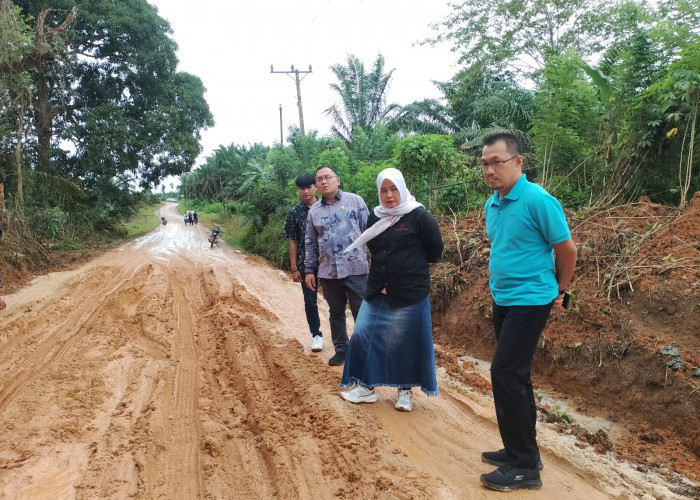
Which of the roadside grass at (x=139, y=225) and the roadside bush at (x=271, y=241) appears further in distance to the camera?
Answer: the roadside grass at (x=139, y=225)

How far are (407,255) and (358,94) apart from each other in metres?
21.3

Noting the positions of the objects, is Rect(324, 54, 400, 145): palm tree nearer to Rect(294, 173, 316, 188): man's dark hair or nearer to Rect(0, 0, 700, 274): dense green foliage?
Rect(0, 0, 700, 274): dense green foliage

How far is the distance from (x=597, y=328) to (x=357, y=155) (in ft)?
34.5

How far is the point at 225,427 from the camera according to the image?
3.80 m

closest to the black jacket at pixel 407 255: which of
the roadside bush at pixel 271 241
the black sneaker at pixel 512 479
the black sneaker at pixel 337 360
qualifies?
the black sneaker at pixel 512 479

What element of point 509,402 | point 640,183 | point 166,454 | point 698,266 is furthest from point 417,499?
point 640,183

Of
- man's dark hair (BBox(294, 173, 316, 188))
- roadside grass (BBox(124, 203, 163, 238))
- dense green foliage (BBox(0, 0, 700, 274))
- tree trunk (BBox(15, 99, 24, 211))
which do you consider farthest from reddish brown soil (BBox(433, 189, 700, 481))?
roadside grass (BBox(124, 203, 163, 238))

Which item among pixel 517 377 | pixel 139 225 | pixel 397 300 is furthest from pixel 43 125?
pixel 517 377

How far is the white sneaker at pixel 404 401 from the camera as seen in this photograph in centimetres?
387

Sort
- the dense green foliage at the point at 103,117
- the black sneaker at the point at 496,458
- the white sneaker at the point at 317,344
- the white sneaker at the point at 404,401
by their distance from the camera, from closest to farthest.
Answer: the black sneaker at the point at 496,458, the white sneaker at the point at 404,401, the white sneaker at the point at 317,344, the dense green foliage at the point at 103,117

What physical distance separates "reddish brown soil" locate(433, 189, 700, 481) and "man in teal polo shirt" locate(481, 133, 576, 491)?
162 cm

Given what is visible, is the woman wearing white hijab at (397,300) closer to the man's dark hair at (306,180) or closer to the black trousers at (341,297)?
the black trousers at (341,297)

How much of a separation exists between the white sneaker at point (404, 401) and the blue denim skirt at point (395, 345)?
0.38ft

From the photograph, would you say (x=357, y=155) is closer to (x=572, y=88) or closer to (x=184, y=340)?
(x=572, y=88)
